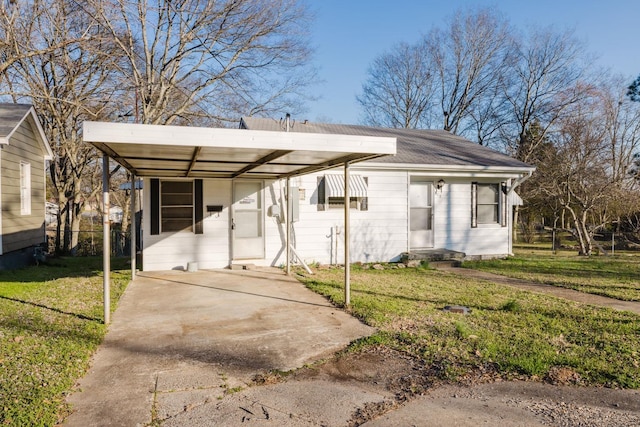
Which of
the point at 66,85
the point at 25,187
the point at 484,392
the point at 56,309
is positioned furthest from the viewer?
the point at 66,85

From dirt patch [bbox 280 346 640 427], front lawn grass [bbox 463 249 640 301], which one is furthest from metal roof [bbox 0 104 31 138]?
front lawn grass [bbox 463 249 640 301]

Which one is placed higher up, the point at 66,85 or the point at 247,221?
the point at 66,85

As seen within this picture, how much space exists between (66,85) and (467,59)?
2171 cm

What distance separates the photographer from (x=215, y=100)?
1714cm

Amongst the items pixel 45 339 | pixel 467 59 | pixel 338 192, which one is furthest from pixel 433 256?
pixel 467 59

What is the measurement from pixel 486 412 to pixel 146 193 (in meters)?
8.09

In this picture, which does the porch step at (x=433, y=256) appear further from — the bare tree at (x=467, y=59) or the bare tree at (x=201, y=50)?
the bare tree at (x=467, y=59)

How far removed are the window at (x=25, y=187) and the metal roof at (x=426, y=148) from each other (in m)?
5.72

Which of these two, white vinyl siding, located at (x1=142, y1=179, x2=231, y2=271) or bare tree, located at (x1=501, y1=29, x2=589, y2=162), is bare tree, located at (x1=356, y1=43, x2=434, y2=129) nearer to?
bare tree, located at (x1=501, y1=29, x2=589, y2=162)

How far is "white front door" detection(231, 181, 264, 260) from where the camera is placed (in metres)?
9.73

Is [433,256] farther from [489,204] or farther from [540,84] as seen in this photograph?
[540,84]

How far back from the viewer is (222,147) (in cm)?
488

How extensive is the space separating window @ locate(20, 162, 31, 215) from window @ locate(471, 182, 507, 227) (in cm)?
1173

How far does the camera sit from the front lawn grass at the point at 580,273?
7602 mm
